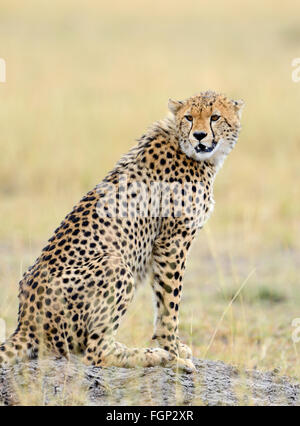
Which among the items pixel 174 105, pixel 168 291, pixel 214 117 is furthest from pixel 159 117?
pixel 168 291

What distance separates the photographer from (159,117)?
11.4 m

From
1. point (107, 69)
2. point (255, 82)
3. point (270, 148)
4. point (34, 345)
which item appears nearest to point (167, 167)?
point (34, 345)

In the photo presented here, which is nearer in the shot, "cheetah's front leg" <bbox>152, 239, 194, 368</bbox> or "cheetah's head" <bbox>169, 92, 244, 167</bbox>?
"cheetah's front leg" <bbox>152, 239, 194, 368</bbox>

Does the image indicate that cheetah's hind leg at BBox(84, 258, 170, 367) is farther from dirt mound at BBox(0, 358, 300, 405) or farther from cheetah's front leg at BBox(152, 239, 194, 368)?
cheetah's front leg at BBox(152, 239, 194, 368)

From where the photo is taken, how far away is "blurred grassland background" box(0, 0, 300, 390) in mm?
6195

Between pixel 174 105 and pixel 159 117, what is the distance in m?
7.05

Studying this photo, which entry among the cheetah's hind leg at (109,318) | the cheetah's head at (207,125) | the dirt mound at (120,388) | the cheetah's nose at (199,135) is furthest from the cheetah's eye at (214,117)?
the dirt mound at (120,388)

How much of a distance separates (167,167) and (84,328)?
3.25ft

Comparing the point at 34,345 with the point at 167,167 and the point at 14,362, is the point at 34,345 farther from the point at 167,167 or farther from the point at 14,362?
the point at 167,167

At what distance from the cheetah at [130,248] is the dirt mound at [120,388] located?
0.29ft

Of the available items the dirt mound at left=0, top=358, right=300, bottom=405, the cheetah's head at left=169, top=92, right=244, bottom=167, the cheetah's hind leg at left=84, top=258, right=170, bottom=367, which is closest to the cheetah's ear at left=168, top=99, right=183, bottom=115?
the cheetah's head at left=169, top=92, right=244, bottom=167

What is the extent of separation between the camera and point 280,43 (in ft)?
61.1

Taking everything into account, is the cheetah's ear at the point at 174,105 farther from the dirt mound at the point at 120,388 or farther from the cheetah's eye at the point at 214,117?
the dirt mound at the point at 120,388

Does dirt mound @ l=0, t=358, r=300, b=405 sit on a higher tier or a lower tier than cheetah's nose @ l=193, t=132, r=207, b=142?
lower
